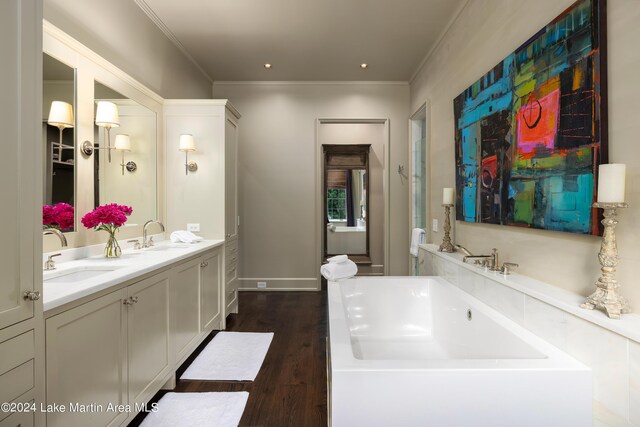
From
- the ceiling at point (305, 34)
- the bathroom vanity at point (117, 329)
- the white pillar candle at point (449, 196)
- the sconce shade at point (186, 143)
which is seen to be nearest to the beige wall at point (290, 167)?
the ceiling at point (305, 34)

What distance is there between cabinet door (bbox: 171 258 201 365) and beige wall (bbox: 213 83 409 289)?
1.87 m

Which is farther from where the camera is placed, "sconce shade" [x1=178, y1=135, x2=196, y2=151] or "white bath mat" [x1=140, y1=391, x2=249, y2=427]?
"sconce shade" [x1=178, y1=135, x2=196, y2=151]

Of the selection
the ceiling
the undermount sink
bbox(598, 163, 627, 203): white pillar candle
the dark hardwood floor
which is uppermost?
the ceiling

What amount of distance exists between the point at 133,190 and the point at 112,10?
4.33 feet

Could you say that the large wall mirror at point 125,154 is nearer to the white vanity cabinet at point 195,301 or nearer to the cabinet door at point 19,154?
the white vanity cabinet at point 195,301

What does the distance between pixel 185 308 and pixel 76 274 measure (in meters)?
0.72

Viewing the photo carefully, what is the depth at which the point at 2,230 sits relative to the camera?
2.98 ft

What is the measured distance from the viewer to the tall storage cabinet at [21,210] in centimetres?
92

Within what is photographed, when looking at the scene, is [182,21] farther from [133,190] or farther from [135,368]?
[135,368]

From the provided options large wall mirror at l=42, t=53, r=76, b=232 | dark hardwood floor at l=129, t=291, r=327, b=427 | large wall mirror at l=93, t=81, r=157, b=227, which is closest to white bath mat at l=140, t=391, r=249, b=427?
dark hardwood floor at l=129, t=291, r=327, b=427

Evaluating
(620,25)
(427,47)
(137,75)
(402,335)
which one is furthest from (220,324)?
(427,47)

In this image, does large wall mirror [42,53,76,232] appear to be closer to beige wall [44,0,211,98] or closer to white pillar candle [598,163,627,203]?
beige wall [44,0,211,98]

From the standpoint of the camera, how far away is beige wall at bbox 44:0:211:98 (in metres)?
1.96

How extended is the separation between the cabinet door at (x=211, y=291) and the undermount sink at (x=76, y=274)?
850 millimetres
